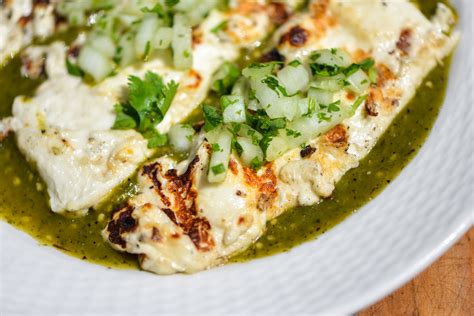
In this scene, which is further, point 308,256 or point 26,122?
point 26,122

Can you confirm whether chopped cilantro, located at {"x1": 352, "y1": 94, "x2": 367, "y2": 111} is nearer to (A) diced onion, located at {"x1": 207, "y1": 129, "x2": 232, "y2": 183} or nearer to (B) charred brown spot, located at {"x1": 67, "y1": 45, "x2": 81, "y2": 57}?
(A) diced onion, located at {"x1": 207, "y1": 129, "x2": 232, "y2": 183}

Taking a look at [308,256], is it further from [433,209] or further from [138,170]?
[138,170]

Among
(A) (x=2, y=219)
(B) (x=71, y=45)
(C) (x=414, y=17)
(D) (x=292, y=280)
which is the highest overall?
(C) (x=414, y=17)

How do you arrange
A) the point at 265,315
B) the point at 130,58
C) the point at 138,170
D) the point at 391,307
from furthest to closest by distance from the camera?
the point at 130,58 → the point at 138,170 → the point at 391,307 → the point at 265,315

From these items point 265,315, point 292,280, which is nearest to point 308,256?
point 292,280

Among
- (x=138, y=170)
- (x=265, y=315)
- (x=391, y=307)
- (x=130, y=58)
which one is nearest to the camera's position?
(x=265, y=315)

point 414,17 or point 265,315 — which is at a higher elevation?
point 414,17

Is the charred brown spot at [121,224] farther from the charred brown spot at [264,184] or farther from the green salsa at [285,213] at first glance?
the charred brown spot at [264,184]

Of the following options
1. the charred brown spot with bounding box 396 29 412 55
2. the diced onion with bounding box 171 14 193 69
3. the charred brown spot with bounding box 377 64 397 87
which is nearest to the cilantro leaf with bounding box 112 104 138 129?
the diced onion with bounding box 171 14 193 69
